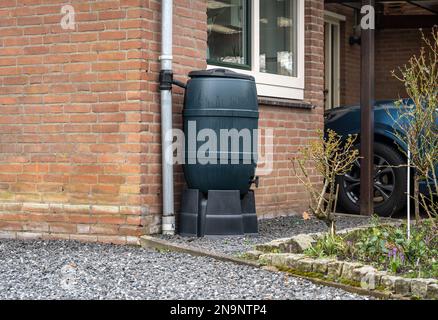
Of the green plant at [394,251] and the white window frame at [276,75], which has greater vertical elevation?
the white window frame at [276,75]

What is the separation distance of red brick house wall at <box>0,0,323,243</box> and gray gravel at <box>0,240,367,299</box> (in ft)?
1.75

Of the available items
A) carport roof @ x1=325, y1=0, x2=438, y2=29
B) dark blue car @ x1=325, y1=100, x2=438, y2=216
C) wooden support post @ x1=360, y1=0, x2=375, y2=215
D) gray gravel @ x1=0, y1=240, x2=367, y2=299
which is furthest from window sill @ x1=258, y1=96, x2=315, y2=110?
carport roof @ x1=325, y1=0, x2=438, y2=29

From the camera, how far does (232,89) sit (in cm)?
625

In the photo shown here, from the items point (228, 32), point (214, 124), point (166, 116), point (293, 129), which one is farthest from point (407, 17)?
point (166, 116)

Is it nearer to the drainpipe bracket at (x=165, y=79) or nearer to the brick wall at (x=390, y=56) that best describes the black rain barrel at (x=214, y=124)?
the drainpipe bracket at (x=165, y=79)

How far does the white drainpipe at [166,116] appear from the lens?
6.18 m

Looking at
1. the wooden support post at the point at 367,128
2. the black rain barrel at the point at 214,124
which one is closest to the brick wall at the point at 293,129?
the wooden support post at the point at 367,128

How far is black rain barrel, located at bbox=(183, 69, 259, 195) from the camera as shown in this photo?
621 cm

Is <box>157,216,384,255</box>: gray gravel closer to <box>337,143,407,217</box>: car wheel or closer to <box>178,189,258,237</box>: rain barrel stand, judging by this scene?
<box>178,189,258,237</box>: rain barrel stand

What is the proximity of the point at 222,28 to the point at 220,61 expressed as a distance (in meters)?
0.31

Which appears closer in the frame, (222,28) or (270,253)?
(270,253)

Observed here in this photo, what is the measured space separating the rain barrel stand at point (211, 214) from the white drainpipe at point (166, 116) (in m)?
0.14

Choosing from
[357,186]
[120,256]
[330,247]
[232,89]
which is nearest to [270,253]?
[330,247]
